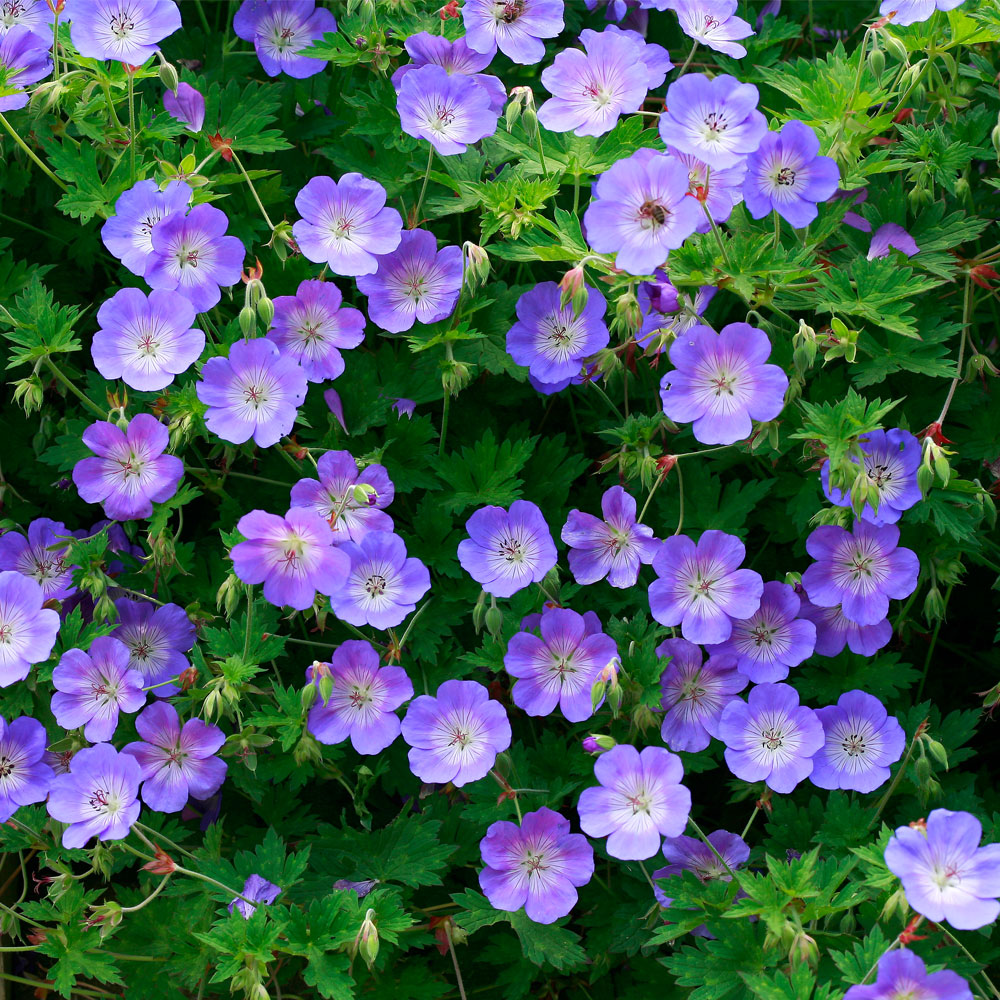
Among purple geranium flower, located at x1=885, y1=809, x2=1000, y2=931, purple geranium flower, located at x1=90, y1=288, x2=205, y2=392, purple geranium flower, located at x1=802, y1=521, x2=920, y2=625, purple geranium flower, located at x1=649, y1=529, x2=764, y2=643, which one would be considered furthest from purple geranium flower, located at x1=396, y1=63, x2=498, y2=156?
purple geranium flower, located at x1=885, y1=809, x2=1000, y2=931

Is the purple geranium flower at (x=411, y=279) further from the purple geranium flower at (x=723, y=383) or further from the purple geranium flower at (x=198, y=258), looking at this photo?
the purple geranium flower at (x=723, y=383)

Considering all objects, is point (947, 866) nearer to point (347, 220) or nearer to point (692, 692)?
point (692, 692)

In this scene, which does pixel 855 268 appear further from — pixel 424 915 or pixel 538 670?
pixel 424 915

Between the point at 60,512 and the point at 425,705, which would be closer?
the point at 425,705

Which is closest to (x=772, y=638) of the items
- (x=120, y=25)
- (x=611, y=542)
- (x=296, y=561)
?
(x=611, y=542)

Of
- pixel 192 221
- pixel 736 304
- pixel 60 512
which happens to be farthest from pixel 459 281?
pixel 60 512

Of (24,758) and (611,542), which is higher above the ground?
(611,542)

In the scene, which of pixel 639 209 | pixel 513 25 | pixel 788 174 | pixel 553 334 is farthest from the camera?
pixel 513 25
